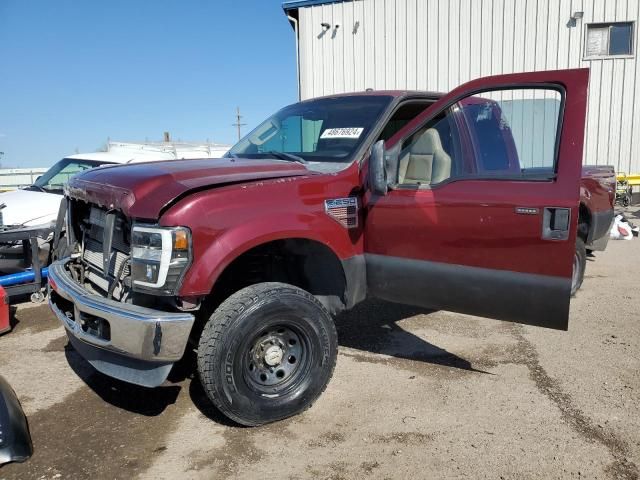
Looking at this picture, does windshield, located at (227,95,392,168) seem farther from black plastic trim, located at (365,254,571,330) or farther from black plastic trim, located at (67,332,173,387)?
black plastic trim, located at (67,332,173,387)

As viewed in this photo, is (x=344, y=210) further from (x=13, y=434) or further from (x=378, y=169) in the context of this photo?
(x=13, y=434)

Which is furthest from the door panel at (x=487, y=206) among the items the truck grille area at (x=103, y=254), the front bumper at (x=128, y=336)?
the truck grille area at (x=103, y=254)

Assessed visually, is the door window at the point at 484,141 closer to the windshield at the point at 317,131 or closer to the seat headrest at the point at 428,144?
the seat headrest at the point at 428,144

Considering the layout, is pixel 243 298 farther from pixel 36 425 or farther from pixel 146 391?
pixel 36 425

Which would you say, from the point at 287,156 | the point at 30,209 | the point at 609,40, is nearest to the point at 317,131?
the point at 287,156

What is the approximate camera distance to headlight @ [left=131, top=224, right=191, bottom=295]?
104 inches

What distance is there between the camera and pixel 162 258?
2.63 metres

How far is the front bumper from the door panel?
4.58 ft

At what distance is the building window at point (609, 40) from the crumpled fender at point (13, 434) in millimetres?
13336

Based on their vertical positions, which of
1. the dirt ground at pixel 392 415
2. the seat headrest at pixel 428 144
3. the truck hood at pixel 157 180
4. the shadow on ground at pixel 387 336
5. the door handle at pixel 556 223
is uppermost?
the seat headrest at pixel 428 144

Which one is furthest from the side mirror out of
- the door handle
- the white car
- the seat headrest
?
the white car

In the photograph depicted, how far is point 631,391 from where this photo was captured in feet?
11.3

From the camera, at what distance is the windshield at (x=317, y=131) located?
374 cm

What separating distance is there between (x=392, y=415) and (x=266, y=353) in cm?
87
